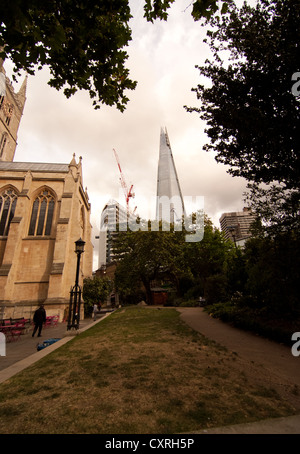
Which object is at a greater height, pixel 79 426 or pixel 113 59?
pixel 113 59

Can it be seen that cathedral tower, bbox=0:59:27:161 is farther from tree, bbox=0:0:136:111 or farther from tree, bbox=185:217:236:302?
tree, bbox=0:0:136:111

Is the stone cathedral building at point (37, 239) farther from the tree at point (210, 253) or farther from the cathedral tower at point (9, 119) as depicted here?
the cathedral tower at point (9, 119)

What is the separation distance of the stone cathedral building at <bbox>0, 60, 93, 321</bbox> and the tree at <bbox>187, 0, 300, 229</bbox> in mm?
18814

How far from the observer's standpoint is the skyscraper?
386ft

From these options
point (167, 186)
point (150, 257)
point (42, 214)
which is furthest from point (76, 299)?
point (167, 186)

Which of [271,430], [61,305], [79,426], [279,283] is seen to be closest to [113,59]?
[79,426]

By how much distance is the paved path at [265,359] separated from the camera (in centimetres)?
237

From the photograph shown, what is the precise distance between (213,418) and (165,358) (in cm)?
277

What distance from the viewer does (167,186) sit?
407 feet

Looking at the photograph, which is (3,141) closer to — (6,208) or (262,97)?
(6,208)

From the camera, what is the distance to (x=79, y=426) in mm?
2508

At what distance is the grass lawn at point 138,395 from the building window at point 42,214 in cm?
2062

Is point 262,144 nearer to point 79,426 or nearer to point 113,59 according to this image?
point 113,59

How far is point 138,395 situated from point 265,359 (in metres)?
3.78
